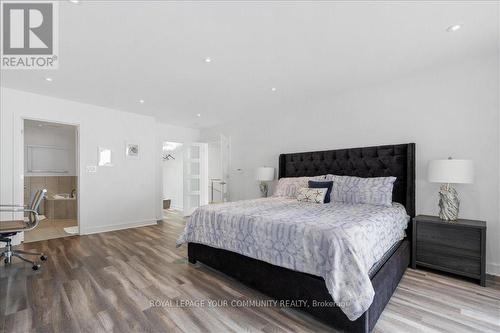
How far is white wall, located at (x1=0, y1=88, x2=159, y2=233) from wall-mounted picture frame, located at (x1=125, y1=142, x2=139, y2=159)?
89 millimetres

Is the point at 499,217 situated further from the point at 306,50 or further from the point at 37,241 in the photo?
the point at 37,241

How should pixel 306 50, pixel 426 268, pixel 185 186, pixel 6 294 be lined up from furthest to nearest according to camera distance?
1. pixel 185 186
2. pixel 426 268
3. pixel 306 50
4. pixel 6 294

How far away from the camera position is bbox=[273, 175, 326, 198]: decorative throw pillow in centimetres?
383

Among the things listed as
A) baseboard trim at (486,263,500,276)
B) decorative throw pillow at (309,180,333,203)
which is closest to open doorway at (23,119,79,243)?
decorative throw pillow at (309,180,333,203)

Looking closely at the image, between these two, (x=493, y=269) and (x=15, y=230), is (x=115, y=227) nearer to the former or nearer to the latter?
(x=15, y=230)

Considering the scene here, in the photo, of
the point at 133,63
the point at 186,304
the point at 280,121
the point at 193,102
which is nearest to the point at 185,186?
the point at 193,102

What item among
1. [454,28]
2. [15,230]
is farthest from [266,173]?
[15,230]

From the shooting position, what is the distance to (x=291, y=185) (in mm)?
3938

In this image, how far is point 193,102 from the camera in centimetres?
428

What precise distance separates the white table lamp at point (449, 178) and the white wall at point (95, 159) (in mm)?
5215

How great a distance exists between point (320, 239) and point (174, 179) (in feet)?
22.3

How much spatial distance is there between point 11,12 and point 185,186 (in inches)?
186

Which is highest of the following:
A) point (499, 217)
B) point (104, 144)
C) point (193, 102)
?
point (193, 102)

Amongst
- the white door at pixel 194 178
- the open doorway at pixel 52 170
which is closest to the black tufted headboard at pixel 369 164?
the white door at pixel 194 178
